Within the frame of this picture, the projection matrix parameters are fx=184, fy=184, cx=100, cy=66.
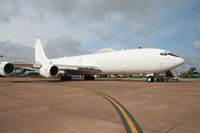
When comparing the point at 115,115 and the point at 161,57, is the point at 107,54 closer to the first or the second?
the point at 161,57

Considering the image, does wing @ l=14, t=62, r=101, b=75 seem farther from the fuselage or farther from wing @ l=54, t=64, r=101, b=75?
the fuselage

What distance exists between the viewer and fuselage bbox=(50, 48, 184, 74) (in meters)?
18.6

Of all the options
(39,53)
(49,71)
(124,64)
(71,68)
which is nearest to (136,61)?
(124,64)

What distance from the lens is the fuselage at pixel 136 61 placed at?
18641 millimetres

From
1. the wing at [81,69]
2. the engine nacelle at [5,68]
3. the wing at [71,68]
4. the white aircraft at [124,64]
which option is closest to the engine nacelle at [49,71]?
the white aircraft at [124,64]

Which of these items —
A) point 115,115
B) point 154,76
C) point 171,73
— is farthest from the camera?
point 171,73

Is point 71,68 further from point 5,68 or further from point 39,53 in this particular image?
point 39,53

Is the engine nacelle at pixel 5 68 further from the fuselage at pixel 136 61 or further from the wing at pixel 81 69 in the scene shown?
the fuselage at pixel 136 61

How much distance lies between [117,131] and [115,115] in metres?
1.33

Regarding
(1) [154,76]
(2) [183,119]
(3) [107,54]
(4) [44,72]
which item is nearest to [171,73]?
(1) [154,76]

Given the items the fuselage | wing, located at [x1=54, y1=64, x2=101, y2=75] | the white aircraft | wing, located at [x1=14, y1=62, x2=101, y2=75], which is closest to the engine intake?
the white aircraft

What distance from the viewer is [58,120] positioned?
14.6 feet

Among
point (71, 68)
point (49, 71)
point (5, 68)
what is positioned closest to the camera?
point (5, 68)

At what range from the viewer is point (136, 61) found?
20.3 metres
